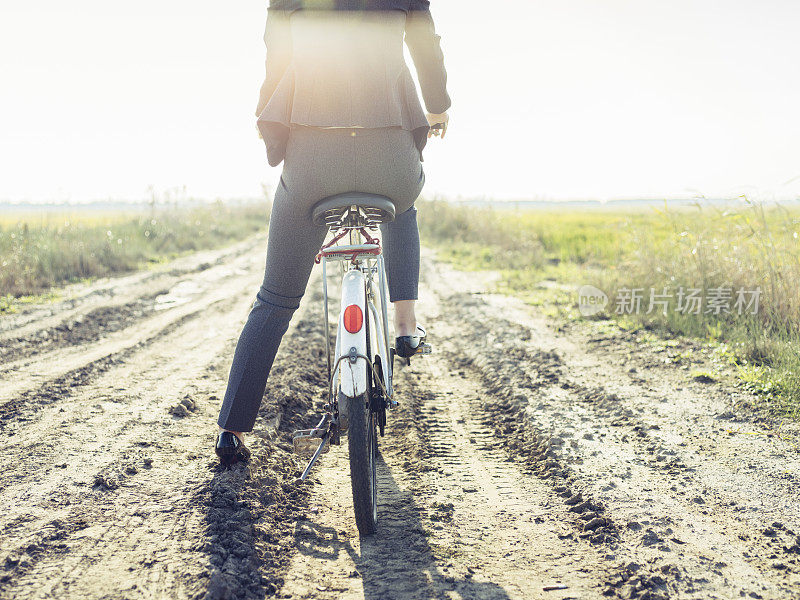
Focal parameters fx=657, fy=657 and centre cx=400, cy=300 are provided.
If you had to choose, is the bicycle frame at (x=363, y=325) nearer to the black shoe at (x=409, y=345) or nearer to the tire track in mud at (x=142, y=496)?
the black shoe at (x=409, y=345)

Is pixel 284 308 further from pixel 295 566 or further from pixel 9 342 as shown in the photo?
pixel 9 342

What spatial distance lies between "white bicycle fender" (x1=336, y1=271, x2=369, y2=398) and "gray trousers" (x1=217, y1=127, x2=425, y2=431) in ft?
0.77

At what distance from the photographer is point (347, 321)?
2.25m

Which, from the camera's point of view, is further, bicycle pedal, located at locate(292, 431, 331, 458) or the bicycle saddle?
bicycle pedal, located at locate(292, 431, 331, 458)

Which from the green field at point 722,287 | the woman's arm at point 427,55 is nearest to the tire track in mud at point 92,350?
the woman's arm at point 427,55

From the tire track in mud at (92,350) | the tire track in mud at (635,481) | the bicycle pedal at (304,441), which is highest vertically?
the bicycle pedal at (304,441)

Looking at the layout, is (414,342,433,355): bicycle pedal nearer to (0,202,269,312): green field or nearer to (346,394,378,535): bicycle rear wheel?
(346,394,378,535): bicycle rear wheel

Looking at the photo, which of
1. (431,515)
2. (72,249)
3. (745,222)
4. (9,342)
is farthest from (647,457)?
(72,249)

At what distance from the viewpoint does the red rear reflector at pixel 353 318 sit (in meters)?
2.24

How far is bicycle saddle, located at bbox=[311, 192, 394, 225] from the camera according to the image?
7.16 feet

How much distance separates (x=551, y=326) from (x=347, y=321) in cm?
435

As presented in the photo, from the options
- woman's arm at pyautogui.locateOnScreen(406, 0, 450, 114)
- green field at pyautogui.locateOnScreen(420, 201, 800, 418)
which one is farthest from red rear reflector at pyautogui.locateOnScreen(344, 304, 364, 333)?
green field at pyautogui.locateOnScreen(420, 201, 800, 418)

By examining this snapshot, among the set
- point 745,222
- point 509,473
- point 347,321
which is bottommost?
point 509,473

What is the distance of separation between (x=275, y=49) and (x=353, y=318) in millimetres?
944
